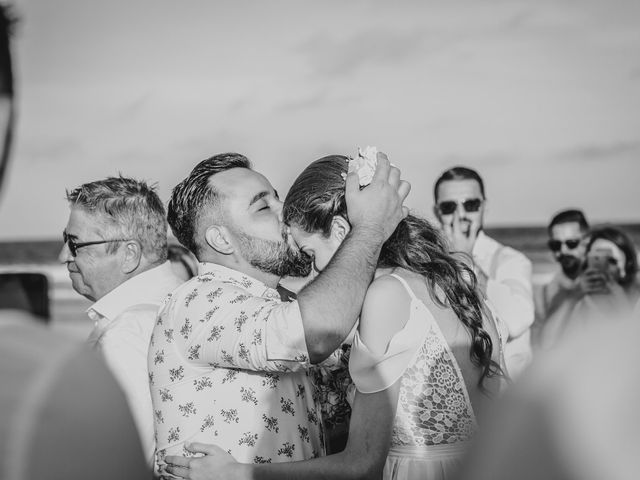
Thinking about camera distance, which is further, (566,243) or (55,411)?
(566,243)

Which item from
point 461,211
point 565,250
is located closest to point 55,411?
point 461,211

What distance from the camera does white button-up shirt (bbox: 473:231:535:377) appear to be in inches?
207

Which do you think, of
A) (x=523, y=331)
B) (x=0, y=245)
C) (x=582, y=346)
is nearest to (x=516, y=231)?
(x=0, y=245)

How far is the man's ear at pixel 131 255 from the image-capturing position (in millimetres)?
3510

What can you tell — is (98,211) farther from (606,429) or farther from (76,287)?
(606,429)

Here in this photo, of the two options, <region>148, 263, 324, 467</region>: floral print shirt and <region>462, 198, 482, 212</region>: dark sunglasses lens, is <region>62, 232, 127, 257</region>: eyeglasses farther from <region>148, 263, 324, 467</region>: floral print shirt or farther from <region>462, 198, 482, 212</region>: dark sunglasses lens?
<region>462, 198, 482, 212</region>: dark sunglasses lens

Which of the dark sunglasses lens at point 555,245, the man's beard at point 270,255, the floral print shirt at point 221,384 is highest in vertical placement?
the man's beard at point 270,255

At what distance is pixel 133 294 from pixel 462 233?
2912 millimetres

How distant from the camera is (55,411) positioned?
778 millimetres

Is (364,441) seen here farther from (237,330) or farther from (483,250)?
(483,250)

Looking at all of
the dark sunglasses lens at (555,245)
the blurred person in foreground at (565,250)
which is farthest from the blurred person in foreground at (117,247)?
the dark sunglasses lens at (555,245)

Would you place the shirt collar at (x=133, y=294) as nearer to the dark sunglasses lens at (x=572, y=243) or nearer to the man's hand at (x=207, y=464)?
the man's hand at (x=207, y=464)

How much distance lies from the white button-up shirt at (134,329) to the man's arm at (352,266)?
0.71m

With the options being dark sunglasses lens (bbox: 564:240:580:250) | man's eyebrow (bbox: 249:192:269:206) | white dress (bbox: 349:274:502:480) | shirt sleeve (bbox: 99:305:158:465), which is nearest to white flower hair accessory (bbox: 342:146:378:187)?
white dress (bbox: 349:274:502:480)
